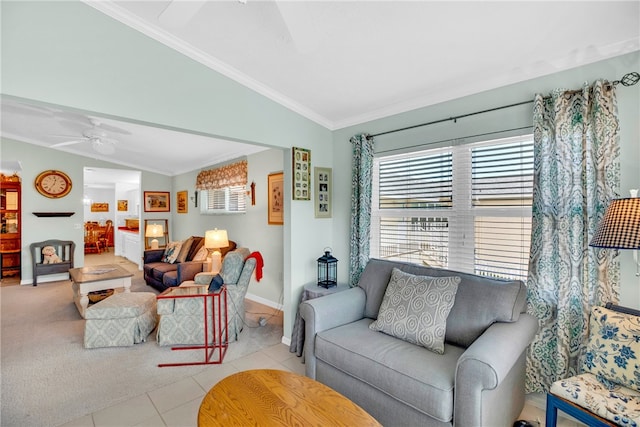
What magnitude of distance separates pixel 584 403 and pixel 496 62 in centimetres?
213

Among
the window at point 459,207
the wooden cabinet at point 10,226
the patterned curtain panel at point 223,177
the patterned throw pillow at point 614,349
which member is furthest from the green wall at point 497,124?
the wooden cabinet at point 10,226

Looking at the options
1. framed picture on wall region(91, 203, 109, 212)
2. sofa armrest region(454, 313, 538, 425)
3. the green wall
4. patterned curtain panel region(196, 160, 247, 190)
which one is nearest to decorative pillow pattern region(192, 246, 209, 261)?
patterned curtain panel region(196, 160, 247, 190)

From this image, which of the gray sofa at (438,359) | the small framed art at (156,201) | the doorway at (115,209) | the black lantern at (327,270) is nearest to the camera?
the gray sofa at (438,359)

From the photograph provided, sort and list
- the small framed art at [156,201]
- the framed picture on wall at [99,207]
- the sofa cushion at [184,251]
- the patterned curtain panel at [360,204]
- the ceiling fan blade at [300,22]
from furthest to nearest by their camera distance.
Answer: the framed picture on wall at [99,207] → the small framed art at [156,201] → the sofa cushion at [184,251] → the patterned curtain panel at [360,204] → the ceiling fan blade at [300,22]

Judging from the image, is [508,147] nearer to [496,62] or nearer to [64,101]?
[496,62]

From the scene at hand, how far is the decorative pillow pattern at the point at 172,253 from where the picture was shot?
17.9ft

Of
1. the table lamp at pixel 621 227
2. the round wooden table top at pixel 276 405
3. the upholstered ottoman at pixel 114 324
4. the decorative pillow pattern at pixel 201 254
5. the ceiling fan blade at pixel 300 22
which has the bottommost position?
the upholstered ottoman at pixel 114 324

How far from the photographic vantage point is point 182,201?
7.02 m

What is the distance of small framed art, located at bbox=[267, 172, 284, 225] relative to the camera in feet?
13.6

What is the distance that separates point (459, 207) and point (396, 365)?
1.42 m

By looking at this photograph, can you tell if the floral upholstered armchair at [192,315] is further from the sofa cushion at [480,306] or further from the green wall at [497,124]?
the sofa cushion at [480,306]

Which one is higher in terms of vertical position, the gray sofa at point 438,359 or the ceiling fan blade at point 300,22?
the ceiling fan blade at point 300,22

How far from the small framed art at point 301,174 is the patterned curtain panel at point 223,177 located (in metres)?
1.90

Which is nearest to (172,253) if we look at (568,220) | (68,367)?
(68,367)
